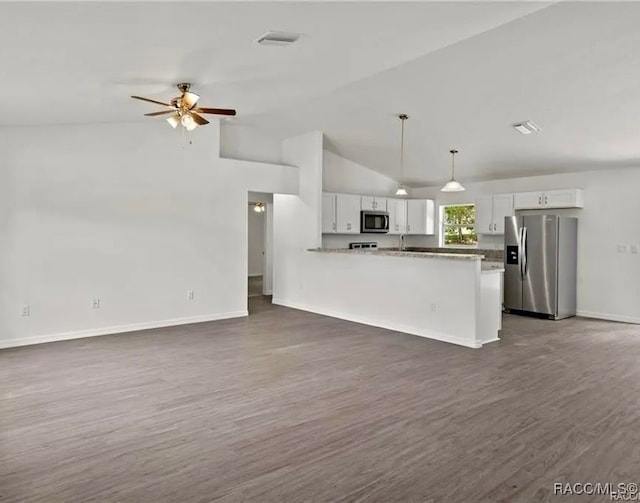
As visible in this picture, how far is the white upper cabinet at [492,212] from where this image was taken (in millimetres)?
7888

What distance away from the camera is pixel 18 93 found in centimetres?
377

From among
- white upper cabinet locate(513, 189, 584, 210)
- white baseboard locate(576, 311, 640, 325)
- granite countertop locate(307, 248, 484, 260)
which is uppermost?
white upper cabinet locate(513, 189, 584, 210)

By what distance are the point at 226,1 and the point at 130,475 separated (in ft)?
8.49

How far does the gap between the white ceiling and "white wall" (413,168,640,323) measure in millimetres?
328

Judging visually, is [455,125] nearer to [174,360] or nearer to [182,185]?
[182,185]

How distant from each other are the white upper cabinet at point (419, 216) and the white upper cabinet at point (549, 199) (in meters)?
1.92

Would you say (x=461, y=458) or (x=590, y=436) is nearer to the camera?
(x=461, y=458)

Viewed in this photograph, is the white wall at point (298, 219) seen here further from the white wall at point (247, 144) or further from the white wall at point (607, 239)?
the white wall at point (607, 239)

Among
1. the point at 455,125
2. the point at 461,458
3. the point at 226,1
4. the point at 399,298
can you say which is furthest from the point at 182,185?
the point at 461,458

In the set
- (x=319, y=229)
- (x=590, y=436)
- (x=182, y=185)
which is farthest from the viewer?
(x=319, y=229)

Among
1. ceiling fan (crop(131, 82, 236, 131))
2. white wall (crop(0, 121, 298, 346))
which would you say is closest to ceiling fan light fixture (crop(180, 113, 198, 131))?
ceiling fan (crop(131, 82, 236, 131))

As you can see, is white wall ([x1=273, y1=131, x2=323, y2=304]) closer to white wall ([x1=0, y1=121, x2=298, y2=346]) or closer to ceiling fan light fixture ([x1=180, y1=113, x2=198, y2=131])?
white wall ([x1=0, y1=121, x2=298, y2=346])

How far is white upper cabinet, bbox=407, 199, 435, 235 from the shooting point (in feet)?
30.5

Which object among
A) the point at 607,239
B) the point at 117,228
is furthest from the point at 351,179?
the point at 117,228
